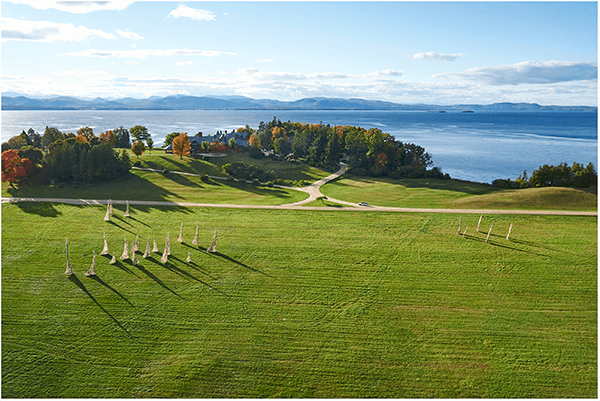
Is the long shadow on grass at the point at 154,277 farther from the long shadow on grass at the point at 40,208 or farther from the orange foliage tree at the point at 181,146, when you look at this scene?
the orange foliage tree at the point at 181,146

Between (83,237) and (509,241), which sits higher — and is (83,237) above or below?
below

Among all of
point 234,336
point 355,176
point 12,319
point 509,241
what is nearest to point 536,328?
point 509,241

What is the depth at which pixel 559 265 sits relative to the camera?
117ft

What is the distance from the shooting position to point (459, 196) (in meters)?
60.2

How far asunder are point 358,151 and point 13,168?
7564 cm

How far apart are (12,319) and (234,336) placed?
17989mm

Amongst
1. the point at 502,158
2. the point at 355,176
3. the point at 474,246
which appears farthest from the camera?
the point at 502,158

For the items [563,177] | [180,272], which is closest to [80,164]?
[180,272]

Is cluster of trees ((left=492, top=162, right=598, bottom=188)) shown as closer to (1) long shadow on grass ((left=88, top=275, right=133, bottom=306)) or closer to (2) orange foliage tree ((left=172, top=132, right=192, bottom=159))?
(1) long shadow on grass ((left=88, top=275, right=133, bottom=306))

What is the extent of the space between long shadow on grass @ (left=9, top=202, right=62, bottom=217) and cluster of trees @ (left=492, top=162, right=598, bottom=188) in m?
79.1

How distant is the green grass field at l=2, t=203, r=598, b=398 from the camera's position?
22.1 meters

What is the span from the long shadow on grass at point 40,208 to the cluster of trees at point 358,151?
58.2 metres

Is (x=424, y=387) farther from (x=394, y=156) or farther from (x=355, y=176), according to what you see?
(x=394, y=156)

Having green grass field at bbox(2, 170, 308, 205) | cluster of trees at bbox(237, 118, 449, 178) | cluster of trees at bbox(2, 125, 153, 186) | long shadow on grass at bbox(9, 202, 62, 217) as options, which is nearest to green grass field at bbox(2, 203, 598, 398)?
long shadow on grass at bbox(9, 202, 62, 217)
